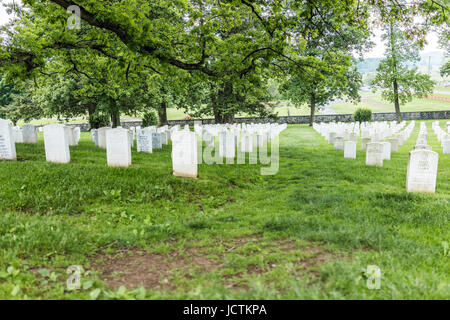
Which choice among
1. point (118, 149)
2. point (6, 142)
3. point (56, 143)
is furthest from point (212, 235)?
point (6, 142)

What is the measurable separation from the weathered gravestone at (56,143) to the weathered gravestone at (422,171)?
28.7 feet

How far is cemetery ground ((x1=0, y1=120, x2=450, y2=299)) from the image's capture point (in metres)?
3.10

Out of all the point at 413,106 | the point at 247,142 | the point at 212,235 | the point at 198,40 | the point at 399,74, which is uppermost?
the point at 399,74

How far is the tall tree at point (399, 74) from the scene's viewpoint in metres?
33.8

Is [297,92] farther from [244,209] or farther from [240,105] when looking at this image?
[244,209]

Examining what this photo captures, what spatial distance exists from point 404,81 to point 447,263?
3640 centimetres

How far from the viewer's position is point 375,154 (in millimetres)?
9625

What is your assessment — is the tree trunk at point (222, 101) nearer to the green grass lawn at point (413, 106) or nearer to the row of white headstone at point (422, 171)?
the row of white headstone at point (422, 171)

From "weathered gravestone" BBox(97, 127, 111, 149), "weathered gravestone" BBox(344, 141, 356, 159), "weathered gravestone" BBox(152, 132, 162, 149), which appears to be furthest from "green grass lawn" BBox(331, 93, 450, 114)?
"weathered gravestone" BBox(97, 127, 111, 149)

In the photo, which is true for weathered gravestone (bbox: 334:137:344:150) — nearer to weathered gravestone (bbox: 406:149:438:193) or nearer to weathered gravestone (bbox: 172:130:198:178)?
weathered gravestone (bbox: 406:149:438:193)

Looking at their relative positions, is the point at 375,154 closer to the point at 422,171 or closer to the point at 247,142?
the point at 422,171

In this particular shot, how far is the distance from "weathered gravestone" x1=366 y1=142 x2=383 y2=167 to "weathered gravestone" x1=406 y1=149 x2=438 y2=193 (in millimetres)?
2898

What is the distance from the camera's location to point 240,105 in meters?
30.2

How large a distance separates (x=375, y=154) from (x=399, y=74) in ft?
100.0
